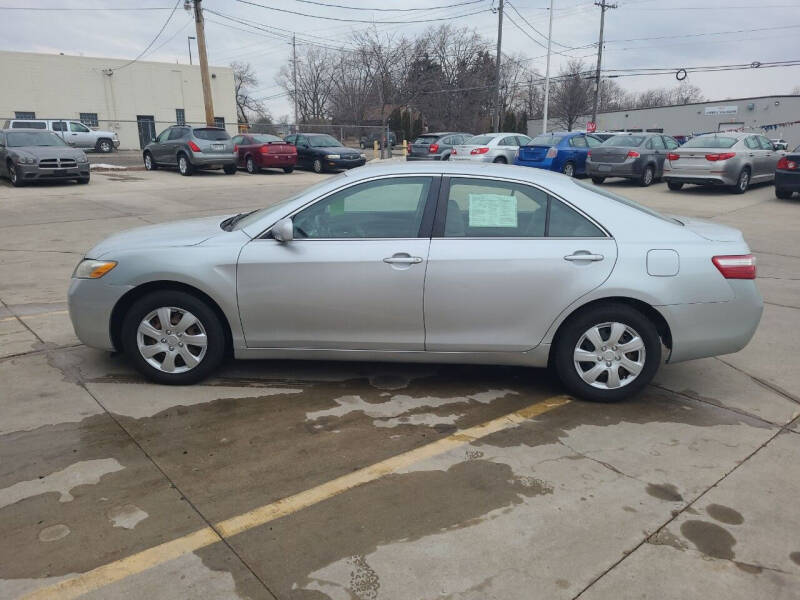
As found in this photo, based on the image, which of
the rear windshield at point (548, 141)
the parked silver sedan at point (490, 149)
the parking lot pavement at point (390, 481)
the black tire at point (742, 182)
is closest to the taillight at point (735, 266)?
the parking lot pavement at point (390, 481)

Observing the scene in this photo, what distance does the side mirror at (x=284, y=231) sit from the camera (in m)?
4.06

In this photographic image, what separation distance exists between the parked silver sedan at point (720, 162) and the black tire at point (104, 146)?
3020 centimetres

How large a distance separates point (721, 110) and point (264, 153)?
4432 centimetres

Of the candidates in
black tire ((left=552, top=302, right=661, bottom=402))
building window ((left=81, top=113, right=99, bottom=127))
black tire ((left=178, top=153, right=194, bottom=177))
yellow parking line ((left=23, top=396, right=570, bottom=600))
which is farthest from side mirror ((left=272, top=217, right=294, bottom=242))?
building window ((left=81, top=113, right=99, bottom=127))

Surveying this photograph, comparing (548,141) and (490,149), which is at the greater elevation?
(548,141)

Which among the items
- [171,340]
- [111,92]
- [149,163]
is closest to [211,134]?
[149,163]

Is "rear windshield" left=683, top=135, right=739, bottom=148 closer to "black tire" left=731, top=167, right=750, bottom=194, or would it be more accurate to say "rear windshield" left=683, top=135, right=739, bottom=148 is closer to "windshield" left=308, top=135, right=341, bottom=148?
"black tire" left=731, top=167, right=750, bottom=194

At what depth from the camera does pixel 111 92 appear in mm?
45469

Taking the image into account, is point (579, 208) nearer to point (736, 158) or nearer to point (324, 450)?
point (324, 450)

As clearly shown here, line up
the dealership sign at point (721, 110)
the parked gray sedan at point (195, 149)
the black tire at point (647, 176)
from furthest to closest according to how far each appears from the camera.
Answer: the dealership sign at point (721, 110)
the parked gray sedan at point (195, 149)
the black tire at point (647, 176)

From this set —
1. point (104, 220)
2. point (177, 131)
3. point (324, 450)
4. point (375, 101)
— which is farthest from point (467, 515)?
point (375, 101)

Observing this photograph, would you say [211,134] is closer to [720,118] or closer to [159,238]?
[159,238]

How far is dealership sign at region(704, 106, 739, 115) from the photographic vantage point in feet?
169

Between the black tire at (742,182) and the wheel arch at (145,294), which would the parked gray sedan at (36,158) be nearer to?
the wheel arch at (145,294)
